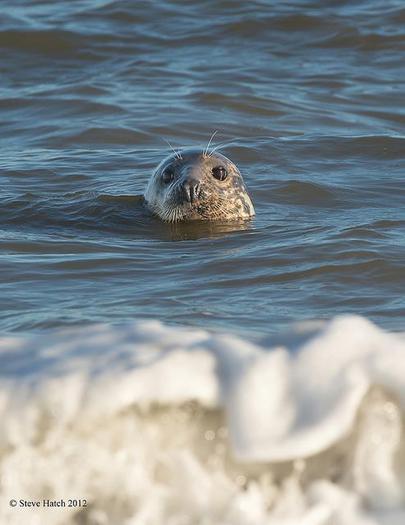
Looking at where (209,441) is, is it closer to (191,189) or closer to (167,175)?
(191,189)

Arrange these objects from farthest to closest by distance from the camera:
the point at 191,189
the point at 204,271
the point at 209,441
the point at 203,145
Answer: the point at 203,145 < the point at 191,189 < the point at 204,271 < the point at 209,441

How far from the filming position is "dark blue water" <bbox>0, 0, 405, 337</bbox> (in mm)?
6066

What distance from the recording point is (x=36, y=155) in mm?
9977

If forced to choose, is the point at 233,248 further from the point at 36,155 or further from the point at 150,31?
the point at 150,31

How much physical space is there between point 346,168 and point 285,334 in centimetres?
536

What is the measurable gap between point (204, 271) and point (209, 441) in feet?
9.57

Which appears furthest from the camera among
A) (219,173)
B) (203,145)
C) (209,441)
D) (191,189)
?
(203,145)

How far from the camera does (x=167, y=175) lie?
845 cm

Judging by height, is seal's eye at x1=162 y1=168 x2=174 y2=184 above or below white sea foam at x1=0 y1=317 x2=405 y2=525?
below

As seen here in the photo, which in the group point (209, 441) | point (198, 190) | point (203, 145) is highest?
point (209, 441)

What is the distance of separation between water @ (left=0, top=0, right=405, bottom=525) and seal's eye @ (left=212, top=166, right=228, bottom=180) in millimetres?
336

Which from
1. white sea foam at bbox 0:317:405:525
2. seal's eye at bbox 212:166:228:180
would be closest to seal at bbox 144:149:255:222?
seal's eye at bbox 212:166:228:180

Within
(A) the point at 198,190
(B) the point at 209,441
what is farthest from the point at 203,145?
(B) the point at 209,441

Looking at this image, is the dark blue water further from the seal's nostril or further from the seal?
the seal's nostril
